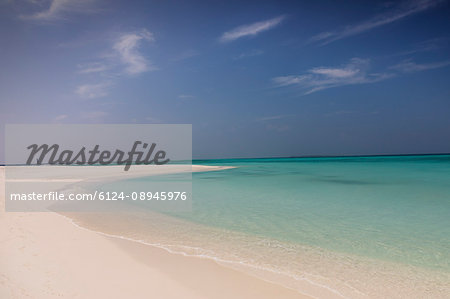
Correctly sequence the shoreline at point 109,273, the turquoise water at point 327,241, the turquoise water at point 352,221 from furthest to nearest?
the turquoise water at point 352,221
the turquoise water at point 327,241
the shoreline at point 109,273

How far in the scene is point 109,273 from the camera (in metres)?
4.37

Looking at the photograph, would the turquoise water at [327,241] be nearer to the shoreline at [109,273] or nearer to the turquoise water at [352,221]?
the turquoise water at [352,221]

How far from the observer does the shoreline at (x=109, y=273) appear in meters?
3.78

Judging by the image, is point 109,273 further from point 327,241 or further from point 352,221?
point 352,221

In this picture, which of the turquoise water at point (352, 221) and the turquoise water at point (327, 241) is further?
the turquoise water at point (352, 221)

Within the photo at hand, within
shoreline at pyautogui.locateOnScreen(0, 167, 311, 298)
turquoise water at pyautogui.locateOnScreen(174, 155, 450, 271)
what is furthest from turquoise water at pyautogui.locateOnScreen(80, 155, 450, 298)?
shoreline at pyautogui.locateOnScreen(0, 167, 311, 298)

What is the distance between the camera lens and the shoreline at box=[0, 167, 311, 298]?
149 inches

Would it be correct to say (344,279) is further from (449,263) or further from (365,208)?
(365,208)

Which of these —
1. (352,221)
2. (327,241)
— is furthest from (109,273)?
(352,221)

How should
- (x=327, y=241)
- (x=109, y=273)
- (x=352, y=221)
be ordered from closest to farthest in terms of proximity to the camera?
(x=109, y=273)
(x=327, y=241)
(x=352, y=221)

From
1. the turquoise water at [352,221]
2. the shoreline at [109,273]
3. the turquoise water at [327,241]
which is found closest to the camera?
the shoreline at [109,273]

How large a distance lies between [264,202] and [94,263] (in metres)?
7.86

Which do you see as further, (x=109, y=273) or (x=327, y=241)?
(x=327, y=241)

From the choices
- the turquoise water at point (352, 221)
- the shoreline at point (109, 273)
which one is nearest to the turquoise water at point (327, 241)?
the turquoise water at point (352, 221)
